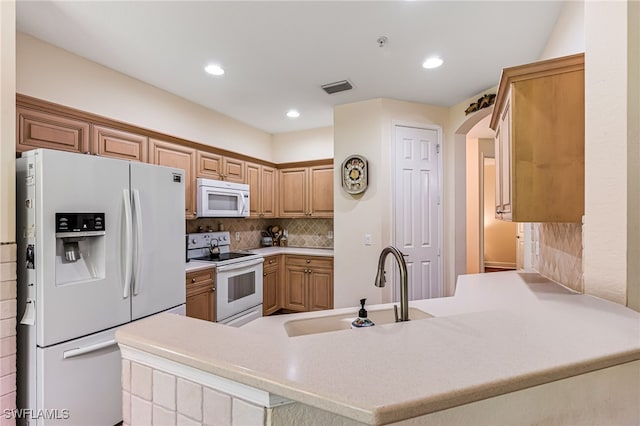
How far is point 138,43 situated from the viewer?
2.14m

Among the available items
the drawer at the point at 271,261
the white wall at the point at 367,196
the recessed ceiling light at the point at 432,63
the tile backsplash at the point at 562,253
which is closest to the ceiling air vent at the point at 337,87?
the white wall at the point at 367,196

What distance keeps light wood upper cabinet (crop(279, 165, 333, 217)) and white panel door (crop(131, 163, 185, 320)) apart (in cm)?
195

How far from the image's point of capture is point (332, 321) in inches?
55.8

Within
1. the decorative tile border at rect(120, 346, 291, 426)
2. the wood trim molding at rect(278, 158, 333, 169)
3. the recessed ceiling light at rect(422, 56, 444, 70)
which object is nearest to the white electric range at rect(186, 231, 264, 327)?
the wood trim molding at rect(278, 158, 333, 169)

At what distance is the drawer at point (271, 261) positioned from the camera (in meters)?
3.70

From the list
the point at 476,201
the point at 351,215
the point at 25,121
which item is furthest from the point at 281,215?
the point at 476,201

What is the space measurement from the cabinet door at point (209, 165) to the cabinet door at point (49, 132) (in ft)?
3.50

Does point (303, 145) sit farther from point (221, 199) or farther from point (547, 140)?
point (547, 140)

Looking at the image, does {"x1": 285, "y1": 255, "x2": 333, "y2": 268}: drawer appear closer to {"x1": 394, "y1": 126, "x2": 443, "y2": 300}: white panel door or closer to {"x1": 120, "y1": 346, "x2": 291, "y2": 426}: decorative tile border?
{"x1": 394, "y1": 126, "x2": 443, "y2": 300}: white panel door

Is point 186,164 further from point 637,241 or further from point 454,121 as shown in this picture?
point 637,241

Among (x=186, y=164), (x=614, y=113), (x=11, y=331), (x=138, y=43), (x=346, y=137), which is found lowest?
(x=11, y=331)

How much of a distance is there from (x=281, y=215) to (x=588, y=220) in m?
3.66

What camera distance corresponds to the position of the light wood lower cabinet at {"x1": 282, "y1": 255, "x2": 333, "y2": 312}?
3.68m

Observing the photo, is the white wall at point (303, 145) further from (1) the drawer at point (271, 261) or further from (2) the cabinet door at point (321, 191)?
(1) the drawer at point (271, 261)
